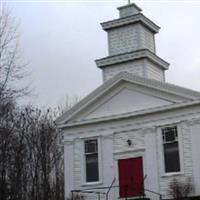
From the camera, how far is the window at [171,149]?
2205 centimetres

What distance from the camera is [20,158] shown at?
3572cm

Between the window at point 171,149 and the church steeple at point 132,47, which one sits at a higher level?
the church steeple at point 132,47

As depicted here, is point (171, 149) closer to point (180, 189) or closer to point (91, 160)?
point (180, 189)

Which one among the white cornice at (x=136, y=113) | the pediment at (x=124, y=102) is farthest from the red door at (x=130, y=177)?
the pediment at (x=124, y=102)

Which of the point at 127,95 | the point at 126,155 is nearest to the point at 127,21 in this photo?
the point at 127,95

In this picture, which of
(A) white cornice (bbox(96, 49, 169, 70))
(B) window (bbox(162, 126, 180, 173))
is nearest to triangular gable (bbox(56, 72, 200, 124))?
(B) window (bbox(162, 126, 180, 173))

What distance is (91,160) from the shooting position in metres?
24.2

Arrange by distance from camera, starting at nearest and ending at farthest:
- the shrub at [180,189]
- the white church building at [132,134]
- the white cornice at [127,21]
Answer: the shrub at [180,189] → the white church building at [132,134] → the white cornice at [127,21]

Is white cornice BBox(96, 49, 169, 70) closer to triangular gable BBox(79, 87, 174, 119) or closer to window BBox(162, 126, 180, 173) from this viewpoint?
triangular gable BBox(79, 87, 174, 119)

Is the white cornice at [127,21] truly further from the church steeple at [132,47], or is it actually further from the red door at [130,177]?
the red door at [130,177]

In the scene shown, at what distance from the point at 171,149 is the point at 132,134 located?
2.00 meters

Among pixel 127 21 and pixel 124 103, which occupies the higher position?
pixel 127 21

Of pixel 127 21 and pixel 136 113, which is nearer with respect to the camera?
pixel 136 113

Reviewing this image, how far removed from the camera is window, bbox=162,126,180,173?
22.0 m
